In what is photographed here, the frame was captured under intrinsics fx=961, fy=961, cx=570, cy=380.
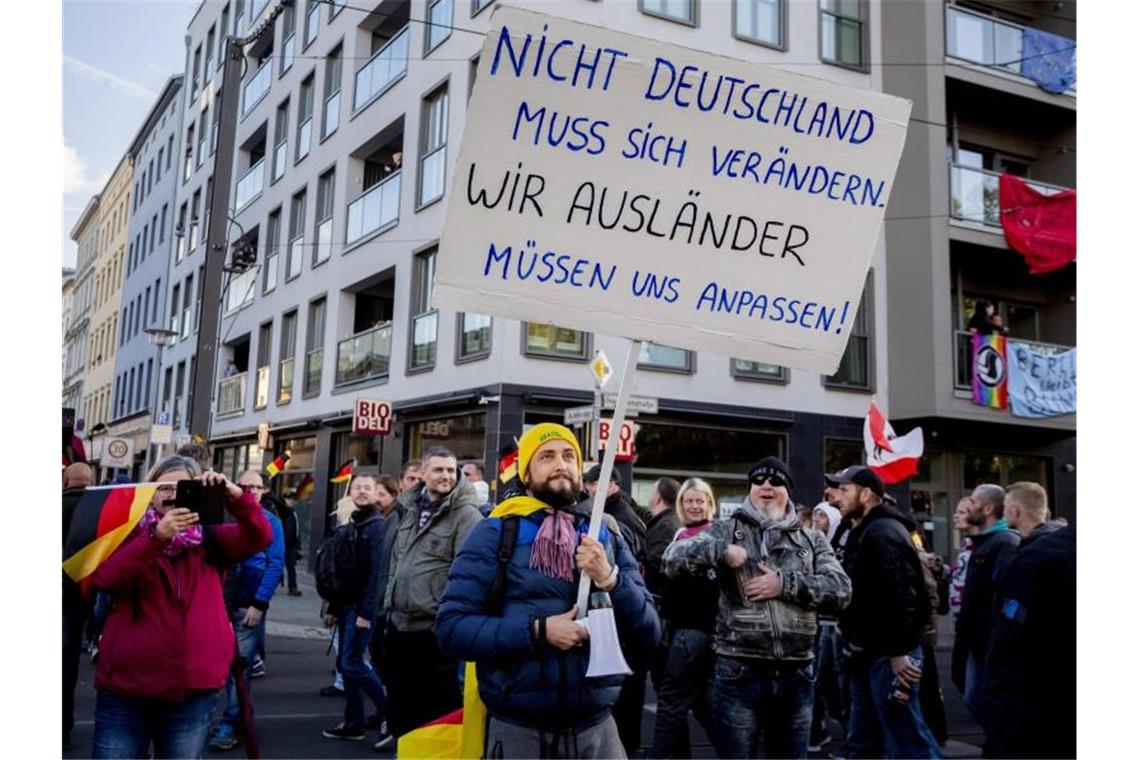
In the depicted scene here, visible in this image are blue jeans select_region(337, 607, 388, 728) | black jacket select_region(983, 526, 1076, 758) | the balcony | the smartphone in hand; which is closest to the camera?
black jacket select_region(983, 526, 1076, 758)

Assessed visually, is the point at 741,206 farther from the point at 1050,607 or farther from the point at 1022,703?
the point at 1022,703

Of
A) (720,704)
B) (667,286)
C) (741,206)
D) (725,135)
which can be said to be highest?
(725,135)

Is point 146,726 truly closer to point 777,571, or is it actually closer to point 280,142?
point 777,571

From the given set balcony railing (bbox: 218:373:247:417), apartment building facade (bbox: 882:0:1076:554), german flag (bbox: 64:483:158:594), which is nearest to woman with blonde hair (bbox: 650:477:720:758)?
german flag (bbox: 64:483:158:594)

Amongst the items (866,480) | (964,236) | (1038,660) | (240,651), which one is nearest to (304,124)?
(964,236)

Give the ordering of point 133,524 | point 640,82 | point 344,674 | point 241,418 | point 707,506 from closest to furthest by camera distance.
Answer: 1. point 640,82
2. point 133,524
3. point 707,506
4. point 344,674
5. point 241,418

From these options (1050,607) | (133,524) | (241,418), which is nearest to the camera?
(1050,607)

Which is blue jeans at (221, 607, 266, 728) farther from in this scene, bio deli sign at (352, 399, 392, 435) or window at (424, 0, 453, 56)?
window at (424, 0, 453, 56)

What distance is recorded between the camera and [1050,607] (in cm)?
300

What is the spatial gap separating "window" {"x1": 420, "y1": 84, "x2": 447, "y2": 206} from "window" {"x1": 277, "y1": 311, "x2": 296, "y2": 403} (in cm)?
714

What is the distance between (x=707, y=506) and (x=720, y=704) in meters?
1.73

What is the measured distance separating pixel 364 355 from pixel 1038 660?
57.0 feet

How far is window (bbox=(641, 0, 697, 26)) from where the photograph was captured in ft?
51.6

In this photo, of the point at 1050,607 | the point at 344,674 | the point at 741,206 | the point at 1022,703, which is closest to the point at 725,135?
the point at 741,206
